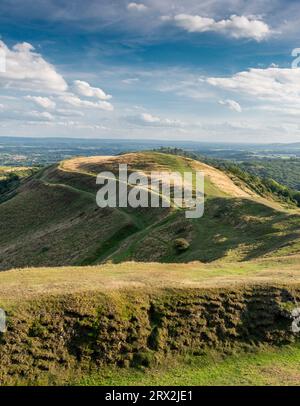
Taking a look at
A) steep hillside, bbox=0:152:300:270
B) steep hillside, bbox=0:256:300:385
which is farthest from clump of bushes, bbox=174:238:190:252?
steep hillside, bbox=0:256:300:385

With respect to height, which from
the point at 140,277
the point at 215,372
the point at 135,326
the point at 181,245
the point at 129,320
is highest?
the point at 140,277

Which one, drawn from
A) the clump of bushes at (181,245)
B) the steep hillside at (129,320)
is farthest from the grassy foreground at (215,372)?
the clump of bushes at (181,245)

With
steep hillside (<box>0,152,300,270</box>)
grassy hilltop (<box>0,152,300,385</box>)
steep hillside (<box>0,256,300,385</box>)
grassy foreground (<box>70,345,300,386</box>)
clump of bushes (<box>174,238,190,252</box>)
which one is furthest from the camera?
clump of bushes (<box>174,238,190,252</box>)

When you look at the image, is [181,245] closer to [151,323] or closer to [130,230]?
[130,230]

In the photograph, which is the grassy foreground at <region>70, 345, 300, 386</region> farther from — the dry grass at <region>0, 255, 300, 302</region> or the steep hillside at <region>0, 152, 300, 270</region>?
the steep hillside at <region>0, 152, 300, 270</region>

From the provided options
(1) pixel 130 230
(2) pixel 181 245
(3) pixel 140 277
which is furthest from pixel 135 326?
(1) pixel 130 230

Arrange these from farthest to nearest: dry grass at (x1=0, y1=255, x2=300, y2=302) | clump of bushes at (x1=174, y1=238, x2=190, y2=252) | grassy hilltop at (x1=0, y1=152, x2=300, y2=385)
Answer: clump of bushes at (x1=174, y1=238, x2=190, y2=252) → dry grass at (x1=0, y1=255, x2=300, y2=302) → grassy hilltop at (x1=0, y1=152, x2=300, y2=385)

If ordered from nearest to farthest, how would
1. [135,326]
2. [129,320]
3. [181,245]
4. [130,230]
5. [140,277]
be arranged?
[135,326]
[129,320]
[140,277]
[181,245]
[130,230]
